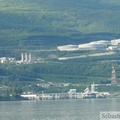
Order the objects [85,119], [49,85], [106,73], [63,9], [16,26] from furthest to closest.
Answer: [63,9] < [16,26] < [106,73] < [49,85] < [85,119]

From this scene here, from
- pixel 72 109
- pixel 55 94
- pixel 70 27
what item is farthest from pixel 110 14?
pixel 72 109

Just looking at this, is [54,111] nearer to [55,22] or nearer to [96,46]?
[96,46]

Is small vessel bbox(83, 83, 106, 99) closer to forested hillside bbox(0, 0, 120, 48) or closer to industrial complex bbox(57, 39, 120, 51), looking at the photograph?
industrial complex bbox(57, 39, 120, 51)

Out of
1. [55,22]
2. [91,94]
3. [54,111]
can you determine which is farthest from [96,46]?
[54,111]

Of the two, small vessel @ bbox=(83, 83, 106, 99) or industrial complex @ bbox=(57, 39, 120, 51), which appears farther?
industrial complex @ bbox=(57, 39, 120, 51)

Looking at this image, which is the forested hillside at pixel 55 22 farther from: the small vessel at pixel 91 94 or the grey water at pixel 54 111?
the grey water at pixel 54 111

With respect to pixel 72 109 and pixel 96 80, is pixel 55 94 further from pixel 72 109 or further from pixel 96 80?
pixel 72 109

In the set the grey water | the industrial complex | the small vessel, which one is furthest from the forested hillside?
the grey water

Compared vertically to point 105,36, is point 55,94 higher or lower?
lower
